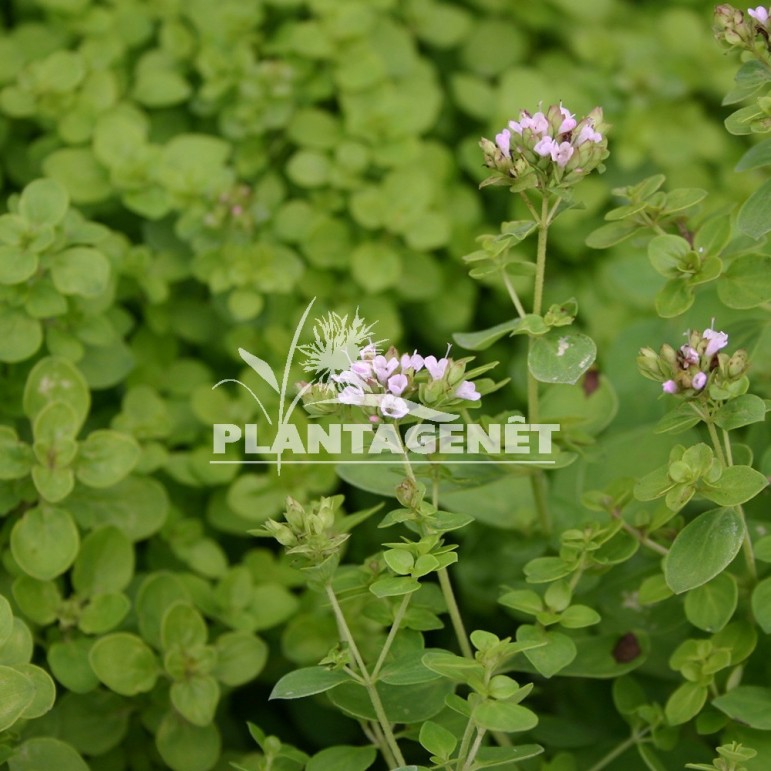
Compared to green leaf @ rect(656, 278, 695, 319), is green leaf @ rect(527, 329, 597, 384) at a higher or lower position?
lower

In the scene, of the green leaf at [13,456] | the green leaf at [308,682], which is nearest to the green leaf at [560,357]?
the green leaf at [308,682]

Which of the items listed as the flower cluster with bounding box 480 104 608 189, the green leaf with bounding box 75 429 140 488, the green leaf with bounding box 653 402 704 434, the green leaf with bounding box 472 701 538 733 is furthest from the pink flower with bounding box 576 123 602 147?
the green leaf with bounding box 75 429 140 488

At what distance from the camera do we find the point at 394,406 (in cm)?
90

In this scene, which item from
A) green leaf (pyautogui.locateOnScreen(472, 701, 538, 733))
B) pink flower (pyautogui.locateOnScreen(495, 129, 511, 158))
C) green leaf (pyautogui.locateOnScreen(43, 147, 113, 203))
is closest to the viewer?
green leaf (pyautogui.locateOnScreen(472, 701, 538, 733))

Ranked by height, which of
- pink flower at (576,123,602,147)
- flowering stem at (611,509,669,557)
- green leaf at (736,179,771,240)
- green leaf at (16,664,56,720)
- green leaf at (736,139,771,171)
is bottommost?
green leaf at (16,664,56,720)

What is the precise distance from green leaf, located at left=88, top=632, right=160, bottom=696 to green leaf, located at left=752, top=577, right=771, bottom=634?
0.62 m

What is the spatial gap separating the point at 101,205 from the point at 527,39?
870 millimetres

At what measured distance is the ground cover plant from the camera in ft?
3.18

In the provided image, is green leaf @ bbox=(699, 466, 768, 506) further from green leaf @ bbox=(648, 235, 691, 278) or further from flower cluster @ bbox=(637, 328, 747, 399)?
green leaf @ bbox=(648, 235, 691, 278)

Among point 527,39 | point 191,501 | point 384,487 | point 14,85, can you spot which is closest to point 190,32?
point 14,85

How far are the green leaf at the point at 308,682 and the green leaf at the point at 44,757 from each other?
259 millimetres

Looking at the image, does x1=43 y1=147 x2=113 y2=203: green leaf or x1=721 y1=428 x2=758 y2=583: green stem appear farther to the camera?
x1=43 y1=147 x2=113 y2=203: green leaf

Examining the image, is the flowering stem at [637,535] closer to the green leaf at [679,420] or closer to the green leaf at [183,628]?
the green leaf at [679,420]

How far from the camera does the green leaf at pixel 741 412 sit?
920mm
